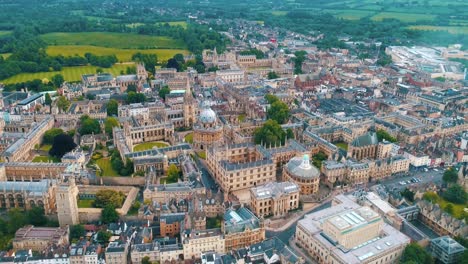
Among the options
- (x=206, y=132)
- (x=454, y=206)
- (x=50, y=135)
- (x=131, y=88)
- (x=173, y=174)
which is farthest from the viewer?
(x=131, y=88)

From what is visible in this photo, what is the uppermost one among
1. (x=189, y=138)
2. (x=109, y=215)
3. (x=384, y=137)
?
(x=384, y=137)

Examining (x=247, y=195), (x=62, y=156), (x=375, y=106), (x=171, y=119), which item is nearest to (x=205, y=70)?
(x=171, y=119)

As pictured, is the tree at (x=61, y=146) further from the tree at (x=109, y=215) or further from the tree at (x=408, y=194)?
the tree at (x=408, y=194)

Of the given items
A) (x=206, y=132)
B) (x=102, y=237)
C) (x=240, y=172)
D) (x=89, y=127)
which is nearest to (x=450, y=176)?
(x=240, y=172)

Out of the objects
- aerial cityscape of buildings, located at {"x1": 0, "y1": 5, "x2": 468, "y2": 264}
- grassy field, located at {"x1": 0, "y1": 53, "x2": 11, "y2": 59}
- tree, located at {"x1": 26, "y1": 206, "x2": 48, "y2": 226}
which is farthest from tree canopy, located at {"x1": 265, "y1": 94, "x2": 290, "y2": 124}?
grassy field, located at {"x1": 0, "y1": 53, "x2": 11, "y2": 59}

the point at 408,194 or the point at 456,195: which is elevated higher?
the point at 408,194

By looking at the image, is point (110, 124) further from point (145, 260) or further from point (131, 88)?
point (145, 260)

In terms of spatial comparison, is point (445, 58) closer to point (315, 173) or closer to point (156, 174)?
point (315, 173)
